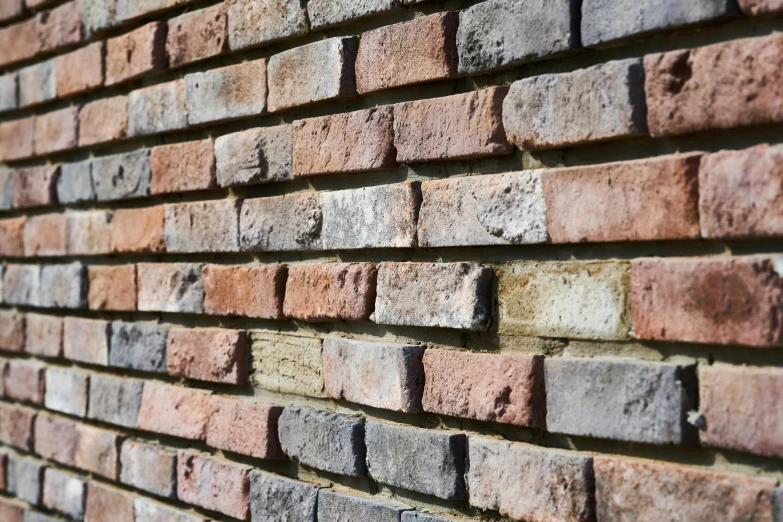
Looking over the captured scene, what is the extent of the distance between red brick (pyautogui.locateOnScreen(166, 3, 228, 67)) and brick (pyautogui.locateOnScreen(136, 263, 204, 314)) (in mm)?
462

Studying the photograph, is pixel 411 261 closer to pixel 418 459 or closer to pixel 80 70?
pixel 418 459

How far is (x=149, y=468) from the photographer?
2059 mm

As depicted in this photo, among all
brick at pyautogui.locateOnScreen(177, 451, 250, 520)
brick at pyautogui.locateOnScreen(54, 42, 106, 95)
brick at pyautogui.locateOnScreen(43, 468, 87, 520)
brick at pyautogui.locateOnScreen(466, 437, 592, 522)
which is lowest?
brick at pyautogui.locateOnScreen(43, 468, 87, 520)

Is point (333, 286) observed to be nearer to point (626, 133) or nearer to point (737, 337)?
point (626, 133)

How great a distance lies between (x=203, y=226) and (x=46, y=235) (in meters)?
0.78

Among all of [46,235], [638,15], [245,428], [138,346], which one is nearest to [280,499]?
[245,428]

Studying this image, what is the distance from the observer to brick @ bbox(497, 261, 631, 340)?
1182 mm

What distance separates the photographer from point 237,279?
5.96ft

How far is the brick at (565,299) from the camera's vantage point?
1182 millimetres

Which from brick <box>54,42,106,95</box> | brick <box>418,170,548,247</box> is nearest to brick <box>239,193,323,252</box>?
brick <box>418,170,548,247</box>

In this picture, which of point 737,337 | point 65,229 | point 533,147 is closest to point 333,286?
point 533,147

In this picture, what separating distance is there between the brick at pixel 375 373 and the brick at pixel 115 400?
0.70 metres

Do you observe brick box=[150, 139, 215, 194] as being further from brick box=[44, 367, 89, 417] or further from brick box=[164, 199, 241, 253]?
brick box=[44, 367, 89, 417]

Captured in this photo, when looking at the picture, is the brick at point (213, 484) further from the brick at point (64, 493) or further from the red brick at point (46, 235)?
the red brick at point (46, 235)
